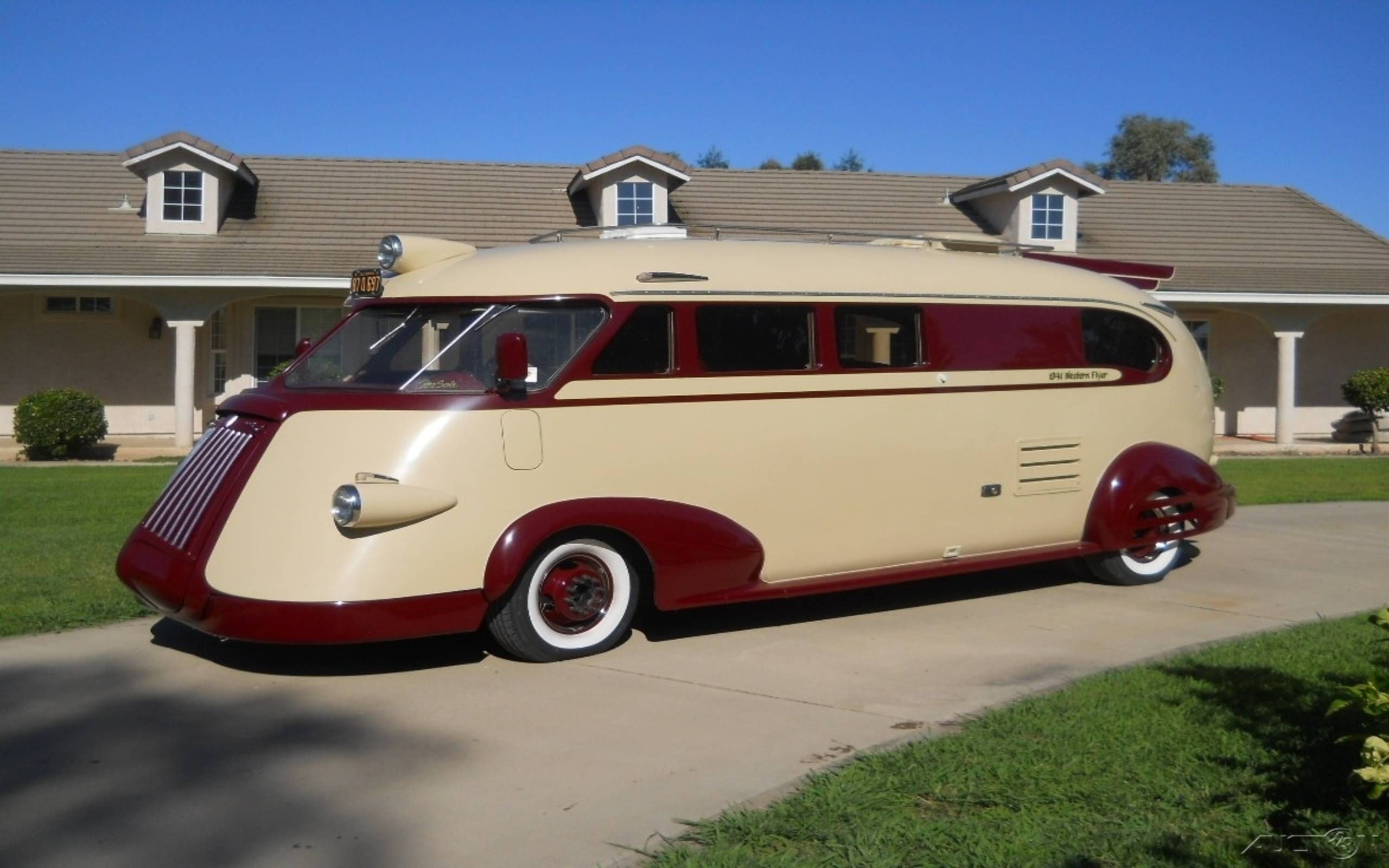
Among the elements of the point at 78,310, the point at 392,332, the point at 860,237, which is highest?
the point at 78,310

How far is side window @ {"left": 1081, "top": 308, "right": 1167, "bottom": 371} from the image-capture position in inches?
364

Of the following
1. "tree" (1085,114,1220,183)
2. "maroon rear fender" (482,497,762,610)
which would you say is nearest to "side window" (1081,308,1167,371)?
"maroon rear fender" (482,497,762,610)

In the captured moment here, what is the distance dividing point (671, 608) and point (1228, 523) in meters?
7.42

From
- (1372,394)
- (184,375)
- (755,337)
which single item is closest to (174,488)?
(755,337)

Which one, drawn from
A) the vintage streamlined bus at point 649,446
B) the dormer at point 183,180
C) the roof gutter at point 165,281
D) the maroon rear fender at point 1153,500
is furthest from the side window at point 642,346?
the dormer at point 183,180

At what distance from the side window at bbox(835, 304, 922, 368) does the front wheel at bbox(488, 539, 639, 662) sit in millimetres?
1927

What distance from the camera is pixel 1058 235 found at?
24266mm

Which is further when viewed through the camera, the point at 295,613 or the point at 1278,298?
the point at 1278,298

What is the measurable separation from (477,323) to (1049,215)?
62.6ft

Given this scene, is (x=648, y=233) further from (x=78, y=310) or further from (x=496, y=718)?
(x=78, y=310)

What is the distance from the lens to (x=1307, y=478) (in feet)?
56.7

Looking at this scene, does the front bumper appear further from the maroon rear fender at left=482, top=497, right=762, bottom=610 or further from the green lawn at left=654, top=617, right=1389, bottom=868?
the green lawn at left=654, top=617, right=1389, bottom=868

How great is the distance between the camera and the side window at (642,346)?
7234 mm

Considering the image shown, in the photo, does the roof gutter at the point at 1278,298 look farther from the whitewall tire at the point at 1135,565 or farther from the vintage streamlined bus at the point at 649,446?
the vintage streamlined bus at the point at 649,446
